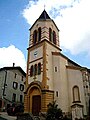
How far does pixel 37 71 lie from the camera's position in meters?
23.8

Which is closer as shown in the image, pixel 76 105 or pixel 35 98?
pixel 76 105

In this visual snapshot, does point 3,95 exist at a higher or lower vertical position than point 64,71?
lower

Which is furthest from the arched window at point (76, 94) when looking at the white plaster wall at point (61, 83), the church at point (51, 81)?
the white plaster wall at point (61, 83)

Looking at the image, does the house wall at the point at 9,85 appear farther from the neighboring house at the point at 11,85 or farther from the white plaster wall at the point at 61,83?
the white plaster wall at the point at 61,83

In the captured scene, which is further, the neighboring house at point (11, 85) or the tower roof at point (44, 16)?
the neighboring house at point (11, 85)

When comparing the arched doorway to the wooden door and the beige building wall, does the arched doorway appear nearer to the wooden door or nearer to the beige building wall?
the wooden door

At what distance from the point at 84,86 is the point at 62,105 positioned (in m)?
4.15

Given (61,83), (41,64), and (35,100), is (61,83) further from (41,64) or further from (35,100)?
(35,100)

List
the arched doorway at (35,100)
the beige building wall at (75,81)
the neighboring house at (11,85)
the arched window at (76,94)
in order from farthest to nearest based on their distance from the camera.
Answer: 1. the neighboring house at (11,85)
2. the arched window at (76,94)
3. the beige building wall at (75,81)
4. the arched doorway at (35,100)

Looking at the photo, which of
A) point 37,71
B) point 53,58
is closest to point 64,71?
point 53,58

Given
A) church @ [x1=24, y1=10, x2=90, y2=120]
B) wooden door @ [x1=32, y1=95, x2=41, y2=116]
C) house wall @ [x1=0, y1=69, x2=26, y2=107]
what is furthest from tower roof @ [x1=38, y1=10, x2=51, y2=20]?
house wall @ [x1=0, y1=69, x2=26, y2=107]

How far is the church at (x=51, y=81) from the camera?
21484mm

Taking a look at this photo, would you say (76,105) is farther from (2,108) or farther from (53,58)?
(2,108)

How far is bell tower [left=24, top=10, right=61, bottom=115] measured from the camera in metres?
21.8
